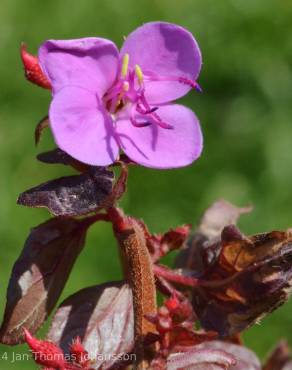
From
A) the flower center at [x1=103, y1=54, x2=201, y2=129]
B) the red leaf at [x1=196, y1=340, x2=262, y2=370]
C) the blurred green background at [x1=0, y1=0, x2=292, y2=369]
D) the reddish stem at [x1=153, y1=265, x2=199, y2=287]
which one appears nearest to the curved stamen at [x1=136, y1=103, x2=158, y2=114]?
the flower center at [x1=103, y1=54, x2=201, y2=129]

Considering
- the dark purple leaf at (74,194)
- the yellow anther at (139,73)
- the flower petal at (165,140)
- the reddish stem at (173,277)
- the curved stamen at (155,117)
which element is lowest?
the reddish stem at (173,277)

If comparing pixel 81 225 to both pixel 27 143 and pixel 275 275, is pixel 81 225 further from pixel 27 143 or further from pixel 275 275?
pixel 27 143

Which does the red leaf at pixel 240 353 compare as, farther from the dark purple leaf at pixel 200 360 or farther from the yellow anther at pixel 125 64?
the yellow anther at pixel 125 64

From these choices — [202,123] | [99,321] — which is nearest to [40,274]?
[99,321]

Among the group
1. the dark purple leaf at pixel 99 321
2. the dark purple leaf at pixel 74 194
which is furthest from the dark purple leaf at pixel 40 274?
the dark purple leaf at pixel 74 194

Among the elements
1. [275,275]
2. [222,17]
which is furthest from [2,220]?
[275,275]

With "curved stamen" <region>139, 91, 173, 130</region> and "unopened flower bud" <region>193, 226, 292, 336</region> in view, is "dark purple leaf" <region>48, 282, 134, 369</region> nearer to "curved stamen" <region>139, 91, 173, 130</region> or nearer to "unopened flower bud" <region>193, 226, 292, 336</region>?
"unopened flower bud" <region>193, 226, 292, 336</region>

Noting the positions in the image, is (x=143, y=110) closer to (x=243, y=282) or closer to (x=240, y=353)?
(x=243, y=282)
